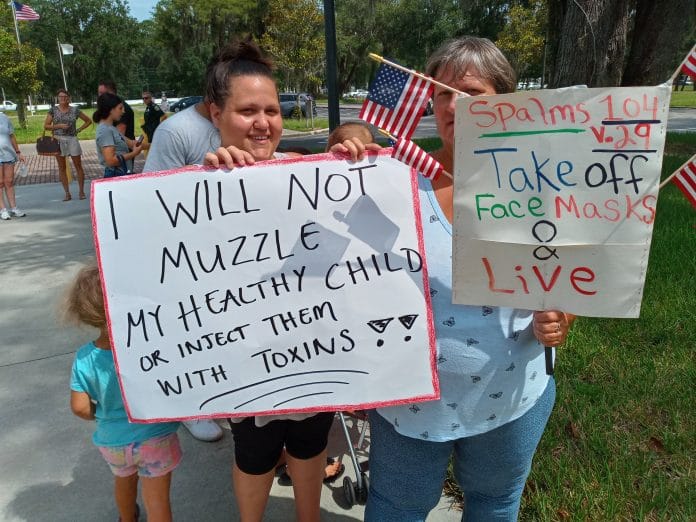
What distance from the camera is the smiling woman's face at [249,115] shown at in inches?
70.5

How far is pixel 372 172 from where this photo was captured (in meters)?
1.54

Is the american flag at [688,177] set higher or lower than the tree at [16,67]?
lower

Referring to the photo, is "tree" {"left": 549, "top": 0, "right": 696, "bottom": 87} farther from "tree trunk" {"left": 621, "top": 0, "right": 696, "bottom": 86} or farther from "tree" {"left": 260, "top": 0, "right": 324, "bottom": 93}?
"tree" {"left": 260, "top": 0, "right": 324, "bottom": 93}

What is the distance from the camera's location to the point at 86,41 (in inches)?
2334

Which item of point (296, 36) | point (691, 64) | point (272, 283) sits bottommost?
point (272, 283)

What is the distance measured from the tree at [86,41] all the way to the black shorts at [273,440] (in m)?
65.2

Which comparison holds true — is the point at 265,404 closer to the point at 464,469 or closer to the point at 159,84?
the point at 464,469

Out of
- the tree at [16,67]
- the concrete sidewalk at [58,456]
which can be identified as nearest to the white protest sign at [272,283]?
the concrete sidewalk at [58,456]

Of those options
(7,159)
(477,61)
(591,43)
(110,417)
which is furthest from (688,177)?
(7,159)

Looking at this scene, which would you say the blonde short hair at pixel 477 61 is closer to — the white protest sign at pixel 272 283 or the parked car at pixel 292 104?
the white protest sign at pixel 272 283

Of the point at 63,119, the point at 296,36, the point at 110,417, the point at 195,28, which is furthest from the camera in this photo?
the point at 195,28

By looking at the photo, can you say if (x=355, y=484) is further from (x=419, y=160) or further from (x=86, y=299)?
(x=419, y=160)

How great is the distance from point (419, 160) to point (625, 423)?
79.6 inches

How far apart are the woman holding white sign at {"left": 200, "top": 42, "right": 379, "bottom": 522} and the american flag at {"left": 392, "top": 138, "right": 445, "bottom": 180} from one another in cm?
59
